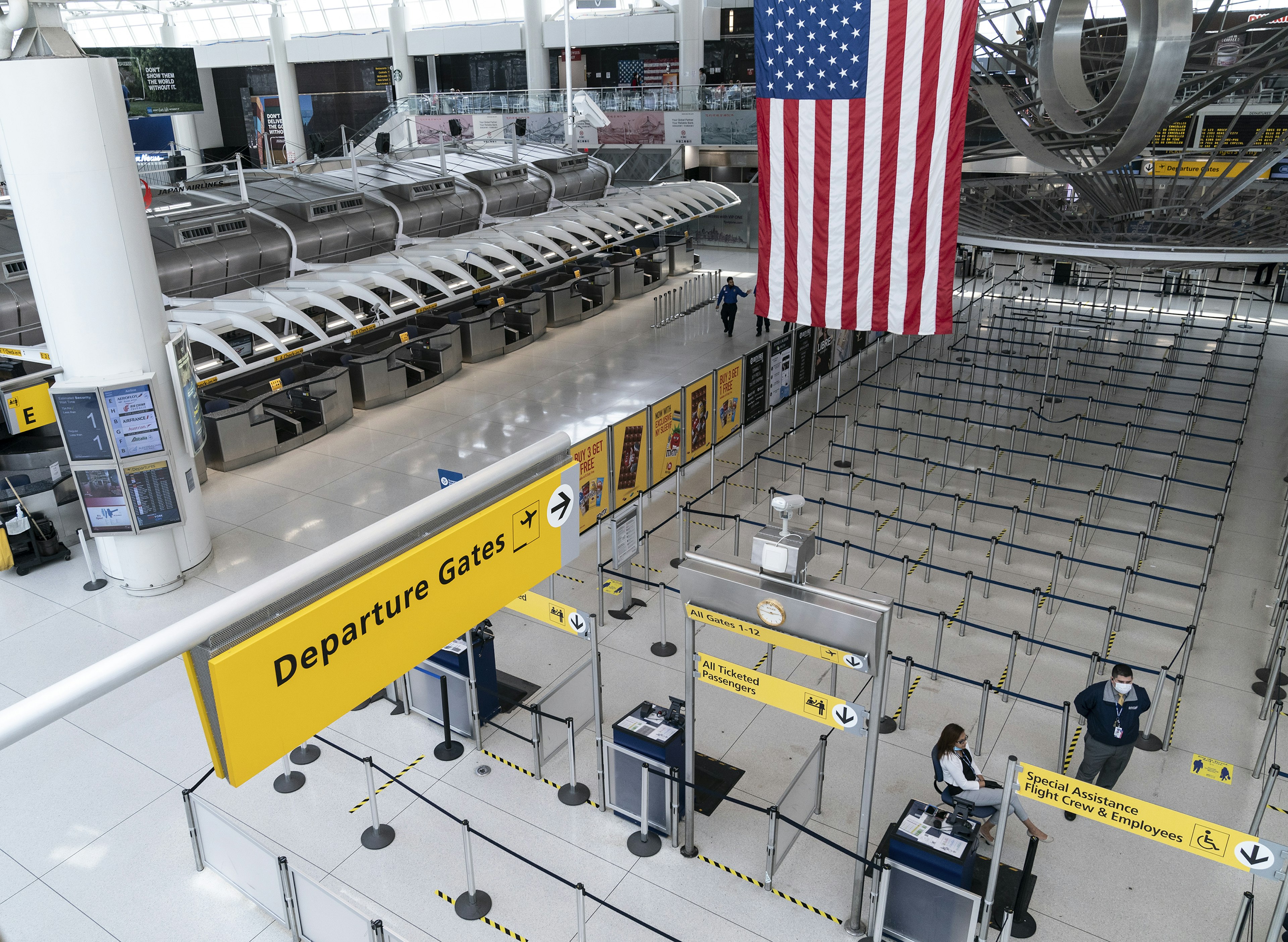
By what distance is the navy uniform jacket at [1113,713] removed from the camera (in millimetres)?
7996

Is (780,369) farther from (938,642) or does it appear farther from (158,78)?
(158,78)

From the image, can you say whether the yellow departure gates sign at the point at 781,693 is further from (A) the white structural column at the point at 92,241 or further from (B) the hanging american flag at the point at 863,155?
(A) the white structural column at the point at 92,241

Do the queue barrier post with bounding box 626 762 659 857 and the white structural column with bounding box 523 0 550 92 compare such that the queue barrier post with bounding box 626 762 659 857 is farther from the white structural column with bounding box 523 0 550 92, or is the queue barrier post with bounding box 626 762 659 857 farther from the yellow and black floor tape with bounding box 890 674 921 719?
the white structural column with bounding box 523 0 550 92

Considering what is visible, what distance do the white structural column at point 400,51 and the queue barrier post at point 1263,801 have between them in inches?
1850

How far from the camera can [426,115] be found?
39156 mm

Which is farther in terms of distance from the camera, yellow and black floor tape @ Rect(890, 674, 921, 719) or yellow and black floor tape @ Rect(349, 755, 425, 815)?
yellow and black floor tape @ Rect(890, 674, 921, 719)

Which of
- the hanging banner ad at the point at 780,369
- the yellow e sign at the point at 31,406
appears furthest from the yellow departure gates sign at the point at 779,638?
the hanging banner ad at the point at 780,369

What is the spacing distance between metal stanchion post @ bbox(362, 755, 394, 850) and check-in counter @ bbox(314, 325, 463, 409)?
429 inches

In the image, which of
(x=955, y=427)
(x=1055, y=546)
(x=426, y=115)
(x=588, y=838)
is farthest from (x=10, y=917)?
(x=426, y=115)

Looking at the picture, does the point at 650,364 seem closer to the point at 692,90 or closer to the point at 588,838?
the point at 588,838

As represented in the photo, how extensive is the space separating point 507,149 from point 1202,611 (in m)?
25.9

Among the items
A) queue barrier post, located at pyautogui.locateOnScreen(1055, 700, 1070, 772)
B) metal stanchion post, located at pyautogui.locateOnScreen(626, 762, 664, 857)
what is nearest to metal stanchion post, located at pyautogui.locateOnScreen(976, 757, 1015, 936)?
queue barrier post, located at pyautogui.locateOnScreen(1055, 700, 1070, 772)

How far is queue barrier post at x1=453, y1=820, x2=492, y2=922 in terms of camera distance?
24.1ft

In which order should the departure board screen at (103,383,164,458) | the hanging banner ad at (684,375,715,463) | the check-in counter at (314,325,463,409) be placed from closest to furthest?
the departure board screen at (103,383,164,458), the hanging banner ad at (684,375,715,463), the check-in counter at (314,325,463,409)
